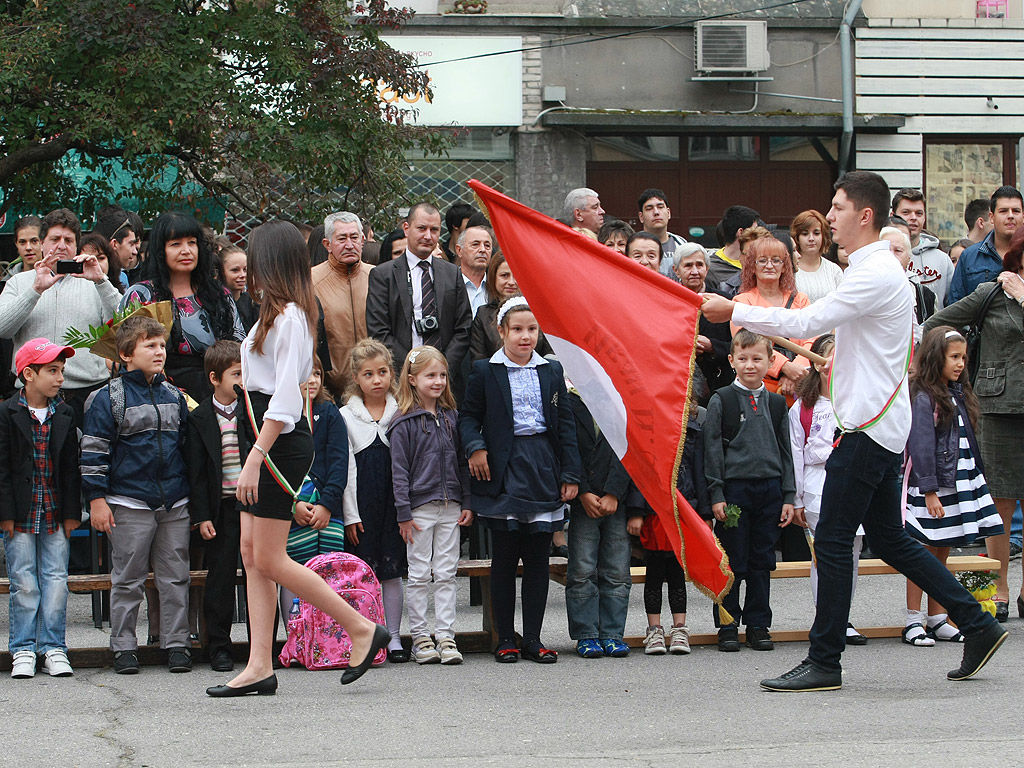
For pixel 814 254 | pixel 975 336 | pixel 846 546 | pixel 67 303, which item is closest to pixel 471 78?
pixel 814 254

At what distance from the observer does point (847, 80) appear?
20.4 m

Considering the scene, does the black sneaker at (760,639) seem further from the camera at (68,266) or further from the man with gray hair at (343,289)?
the camera at (68,266)

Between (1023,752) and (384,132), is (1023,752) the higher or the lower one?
the lower one

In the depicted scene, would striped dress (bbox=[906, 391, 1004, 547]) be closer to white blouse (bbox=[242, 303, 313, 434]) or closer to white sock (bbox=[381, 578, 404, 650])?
white sock (bbox=[381, 578, 404, 650])

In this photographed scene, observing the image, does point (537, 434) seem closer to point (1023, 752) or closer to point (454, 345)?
point (454, 345)

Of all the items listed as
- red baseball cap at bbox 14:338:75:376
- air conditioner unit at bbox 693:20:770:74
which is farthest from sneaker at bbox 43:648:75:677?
air conditioner unit at bbox 693:20:770:74

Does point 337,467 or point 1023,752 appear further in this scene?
point 337,467

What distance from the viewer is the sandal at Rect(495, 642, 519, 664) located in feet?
24.6

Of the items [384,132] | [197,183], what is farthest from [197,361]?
[197,183]

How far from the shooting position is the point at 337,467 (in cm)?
771

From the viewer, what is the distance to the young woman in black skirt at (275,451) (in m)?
6.29

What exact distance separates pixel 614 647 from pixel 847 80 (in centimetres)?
1473

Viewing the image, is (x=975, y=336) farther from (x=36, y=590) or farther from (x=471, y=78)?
(x=471, y=78)

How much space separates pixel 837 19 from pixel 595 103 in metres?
3.88
